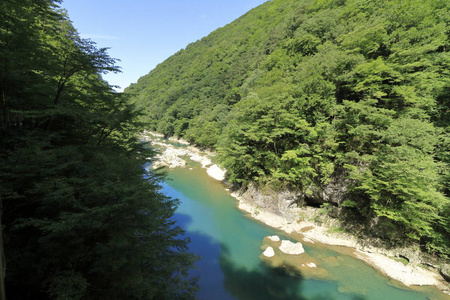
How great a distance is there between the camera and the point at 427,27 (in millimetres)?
10414

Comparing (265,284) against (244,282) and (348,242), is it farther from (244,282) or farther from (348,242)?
(348,242)

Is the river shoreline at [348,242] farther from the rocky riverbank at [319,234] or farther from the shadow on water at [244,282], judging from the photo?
the shadow on water at [244,282]

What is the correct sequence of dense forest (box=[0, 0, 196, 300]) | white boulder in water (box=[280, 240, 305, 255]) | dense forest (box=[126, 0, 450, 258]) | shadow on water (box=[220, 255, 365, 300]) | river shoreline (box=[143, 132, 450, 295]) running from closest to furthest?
dense forest (box=[0, 0, 196, 300]) → shadow on water (box=[220, 255, 365, 300]) → river shoreline (box=[143, 132, 450, 295]) → dense forest (box=[126, 0, 450, 258]) → white boulder in water (box=[280, 240, 305, 255])

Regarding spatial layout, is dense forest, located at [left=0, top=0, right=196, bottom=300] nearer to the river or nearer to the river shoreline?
the river

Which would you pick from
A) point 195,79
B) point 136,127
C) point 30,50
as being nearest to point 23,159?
point 30,50

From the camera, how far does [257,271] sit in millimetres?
9000

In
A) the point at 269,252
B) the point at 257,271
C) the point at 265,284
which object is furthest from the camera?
the point at 269,252

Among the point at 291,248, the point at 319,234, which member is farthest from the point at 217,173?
the point at 291,248

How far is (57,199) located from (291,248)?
10.6 m

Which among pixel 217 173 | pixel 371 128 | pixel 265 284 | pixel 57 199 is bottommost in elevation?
pixel 265 284

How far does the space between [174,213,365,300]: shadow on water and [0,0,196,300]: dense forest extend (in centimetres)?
264

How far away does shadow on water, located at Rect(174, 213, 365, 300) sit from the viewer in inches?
303

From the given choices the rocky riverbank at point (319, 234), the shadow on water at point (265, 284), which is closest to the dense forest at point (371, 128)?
the rocky riverbank at point (319, 234)

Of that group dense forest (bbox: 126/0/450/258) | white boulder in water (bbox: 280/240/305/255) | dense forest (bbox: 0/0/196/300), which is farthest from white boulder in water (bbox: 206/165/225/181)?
dense forest (bbox: 0/0/196/300)
